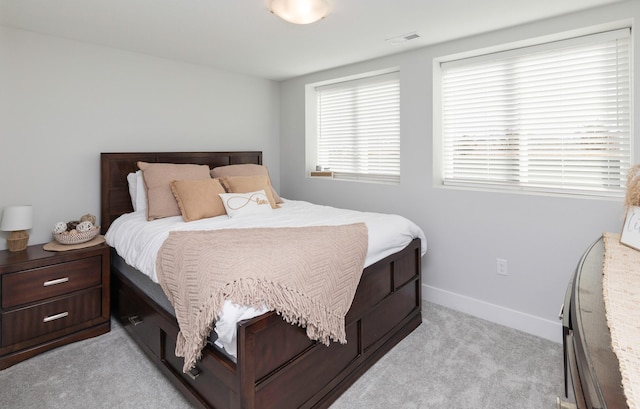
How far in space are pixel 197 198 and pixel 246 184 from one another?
49 cm

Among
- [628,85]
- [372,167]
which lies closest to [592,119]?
[628,85]

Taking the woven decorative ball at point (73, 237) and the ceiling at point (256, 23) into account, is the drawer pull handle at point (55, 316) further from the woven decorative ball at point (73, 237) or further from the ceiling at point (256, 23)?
the ceiling at point (256, 23)

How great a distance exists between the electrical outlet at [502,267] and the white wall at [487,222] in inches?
1.3

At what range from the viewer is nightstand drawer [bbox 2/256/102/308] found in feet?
7.38

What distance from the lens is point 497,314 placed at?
2.86 meters

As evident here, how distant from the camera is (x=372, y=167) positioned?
3.86 meters

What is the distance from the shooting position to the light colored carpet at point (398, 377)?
1.93 m

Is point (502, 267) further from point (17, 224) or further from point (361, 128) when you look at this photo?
point (17, 224)

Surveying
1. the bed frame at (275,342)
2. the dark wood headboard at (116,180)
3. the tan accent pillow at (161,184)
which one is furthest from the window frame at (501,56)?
the dark wood headboard at (116,180)

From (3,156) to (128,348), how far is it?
1685mm

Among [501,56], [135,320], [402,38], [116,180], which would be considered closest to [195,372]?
[135,320]

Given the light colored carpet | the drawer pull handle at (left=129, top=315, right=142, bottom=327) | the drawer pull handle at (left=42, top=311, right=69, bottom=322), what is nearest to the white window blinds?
the light colored carpet

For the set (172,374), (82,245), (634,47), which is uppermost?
(634,47)

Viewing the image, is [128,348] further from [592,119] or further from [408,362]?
[592,119]
